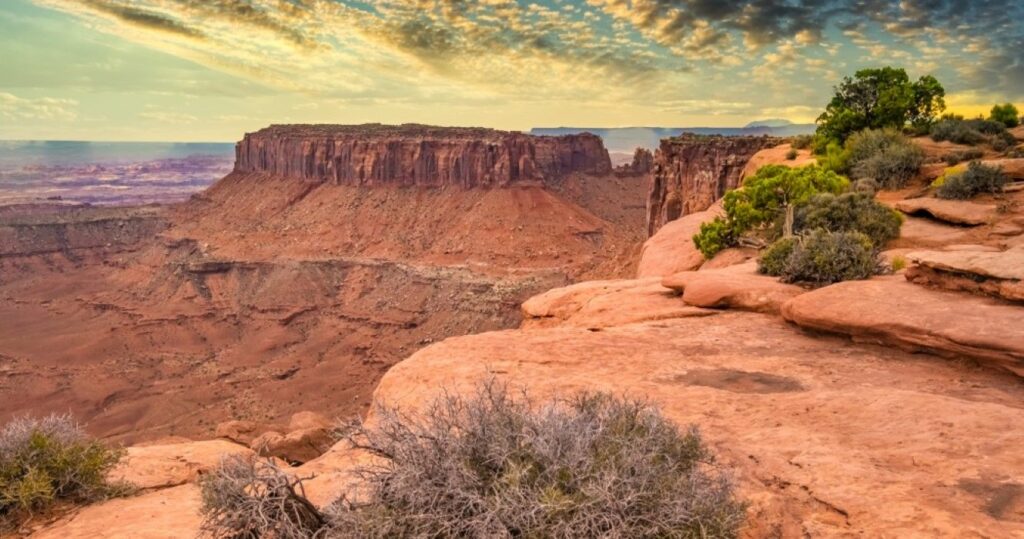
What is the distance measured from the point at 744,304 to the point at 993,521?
7792 mm

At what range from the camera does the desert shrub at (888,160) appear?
836 inches

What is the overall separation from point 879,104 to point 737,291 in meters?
22.7

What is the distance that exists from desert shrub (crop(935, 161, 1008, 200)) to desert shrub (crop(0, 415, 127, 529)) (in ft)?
69.3

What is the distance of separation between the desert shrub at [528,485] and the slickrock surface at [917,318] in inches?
236

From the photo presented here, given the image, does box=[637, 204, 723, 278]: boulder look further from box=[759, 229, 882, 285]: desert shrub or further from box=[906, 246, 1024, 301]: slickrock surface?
box=[906, 246, 1024, 301]: slickrock surface

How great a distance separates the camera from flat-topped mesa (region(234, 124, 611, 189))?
82500 millimetres

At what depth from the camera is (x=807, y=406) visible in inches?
294

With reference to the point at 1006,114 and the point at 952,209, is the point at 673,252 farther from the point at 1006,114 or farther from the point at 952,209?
the point at 1006,114

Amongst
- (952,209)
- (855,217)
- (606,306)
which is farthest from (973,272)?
(952,209)

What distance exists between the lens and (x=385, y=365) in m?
48.2

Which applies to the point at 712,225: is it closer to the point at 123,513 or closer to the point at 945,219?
the point at 945,219

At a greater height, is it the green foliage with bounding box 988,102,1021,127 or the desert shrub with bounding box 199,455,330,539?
the green foliage with bounding box 988,102,1021,127

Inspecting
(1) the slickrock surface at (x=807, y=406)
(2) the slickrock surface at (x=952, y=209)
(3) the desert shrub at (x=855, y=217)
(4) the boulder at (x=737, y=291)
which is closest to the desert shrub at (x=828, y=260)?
(4) the boulder at (x=737, y=291)

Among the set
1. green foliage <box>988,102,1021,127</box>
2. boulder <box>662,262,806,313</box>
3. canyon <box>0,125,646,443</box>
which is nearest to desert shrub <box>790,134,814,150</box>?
green foliage <box>988,102,1021,127</box>
